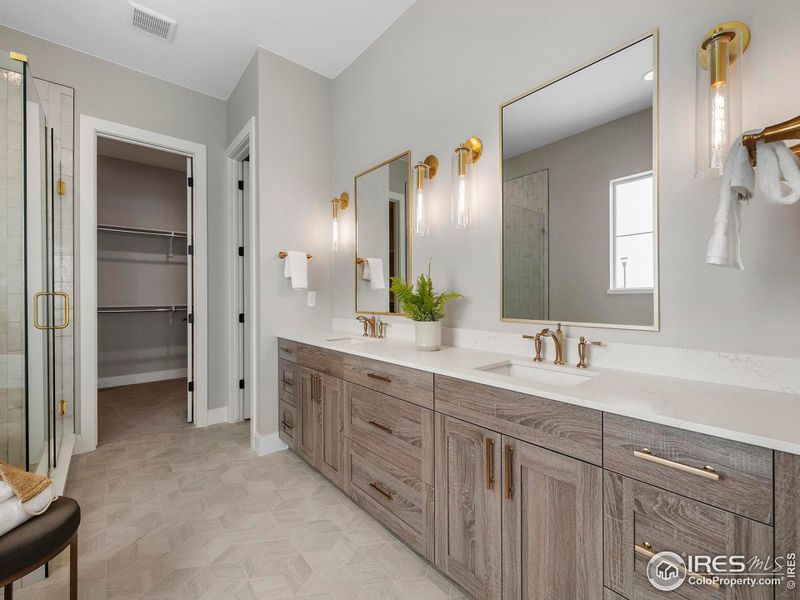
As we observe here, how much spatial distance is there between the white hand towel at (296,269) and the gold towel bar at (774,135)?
2560mm

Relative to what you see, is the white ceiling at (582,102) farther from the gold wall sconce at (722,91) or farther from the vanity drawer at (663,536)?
the vanity drawer at (663,536)

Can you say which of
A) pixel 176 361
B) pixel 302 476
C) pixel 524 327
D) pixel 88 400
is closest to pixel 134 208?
pixel 176 361

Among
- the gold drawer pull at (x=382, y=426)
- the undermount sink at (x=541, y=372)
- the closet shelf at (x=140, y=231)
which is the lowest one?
the gold drawer pull at (x=382, y=426)

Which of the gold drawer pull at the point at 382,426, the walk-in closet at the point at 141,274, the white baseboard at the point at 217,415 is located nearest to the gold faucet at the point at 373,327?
the gold drawer pull at the point at 382,426

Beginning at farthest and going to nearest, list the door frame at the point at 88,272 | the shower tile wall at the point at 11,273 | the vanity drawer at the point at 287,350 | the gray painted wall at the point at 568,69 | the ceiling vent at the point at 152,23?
the door frame at the point at 88,272 → the vanity drawer at the point at 287,350 → the ceiling vent at the point at 152,23 → the shower tile wall at the point at 11,273 → the gray painted wall at the point at 568,69

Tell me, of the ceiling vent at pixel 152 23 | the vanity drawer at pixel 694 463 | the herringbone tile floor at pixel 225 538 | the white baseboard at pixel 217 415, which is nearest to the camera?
the vanity drawer at pixel 694 463

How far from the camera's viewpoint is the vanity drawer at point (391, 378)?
158cm

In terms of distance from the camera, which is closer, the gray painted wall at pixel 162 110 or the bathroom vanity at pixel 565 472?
the bathroom vanity at pixel 565 472

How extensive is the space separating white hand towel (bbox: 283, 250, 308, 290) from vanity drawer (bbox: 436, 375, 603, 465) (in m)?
1.72

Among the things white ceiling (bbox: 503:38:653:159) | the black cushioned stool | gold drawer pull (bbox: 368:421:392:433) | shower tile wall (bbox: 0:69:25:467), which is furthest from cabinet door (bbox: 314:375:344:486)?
white ceiling (bbox: 503:38:653:159)

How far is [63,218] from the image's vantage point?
2.79m

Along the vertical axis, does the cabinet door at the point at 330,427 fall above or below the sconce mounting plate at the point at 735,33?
below

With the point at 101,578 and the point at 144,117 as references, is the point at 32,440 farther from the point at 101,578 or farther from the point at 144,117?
the point at 144,117

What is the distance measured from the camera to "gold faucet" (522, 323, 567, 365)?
161 cm
